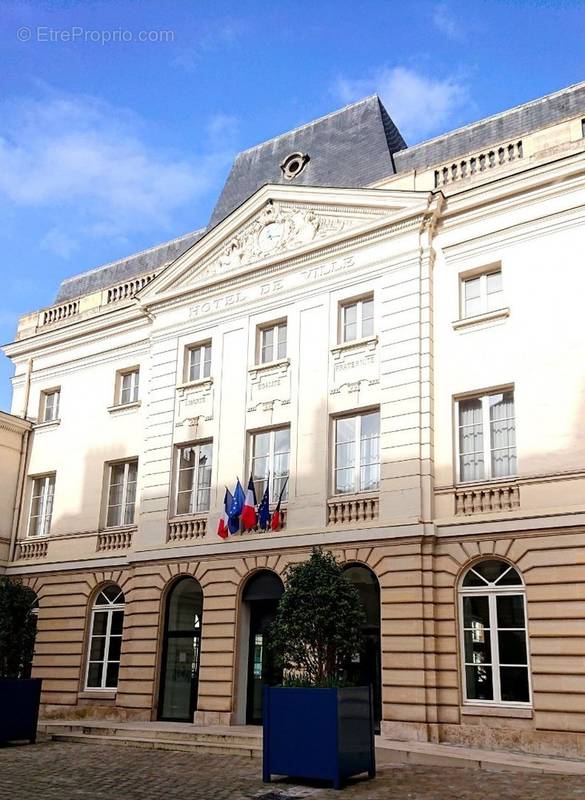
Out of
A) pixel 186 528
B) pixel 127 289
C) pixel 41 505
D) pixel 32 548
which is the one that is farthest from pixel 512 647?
pixel 127 289

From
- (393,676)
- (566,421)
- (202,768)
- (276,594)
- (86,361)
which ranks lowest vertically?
(202,768)

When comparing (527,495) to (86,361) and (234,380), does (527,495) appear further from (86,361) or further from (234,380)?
(86,361)

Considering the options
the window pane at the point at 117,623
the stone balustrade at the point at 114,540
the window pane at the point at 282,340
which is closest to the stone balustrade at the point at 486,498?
the window pane at the point at 282,340

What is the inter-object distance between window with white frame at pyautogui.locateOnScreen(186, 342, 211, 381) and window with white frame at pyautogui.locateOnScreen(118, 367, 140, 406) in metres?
2.22

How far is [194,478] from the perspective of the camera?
69.7ft

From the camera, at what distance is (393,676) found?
16.3 m

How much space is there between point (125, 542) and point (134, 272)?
906 centimetres

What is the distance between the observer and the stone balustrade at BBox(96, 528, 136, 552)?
22109 mm

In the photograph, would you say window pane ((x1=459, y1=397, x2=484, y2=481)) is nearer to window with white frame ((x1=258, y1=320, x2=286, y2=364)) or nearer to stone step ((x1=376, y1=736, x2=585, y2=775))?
window with white frame ((x1=258, y1=320, x2=286, y2=364))

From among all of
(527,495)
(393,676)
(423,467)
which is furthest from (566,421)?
(393,676)

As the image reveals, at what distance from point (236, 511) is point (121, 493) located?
505cm

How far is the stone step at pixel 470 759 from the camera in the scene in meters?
13.0

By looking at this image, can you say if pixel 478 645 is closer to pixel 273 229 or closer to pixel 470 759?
pixel 470 759

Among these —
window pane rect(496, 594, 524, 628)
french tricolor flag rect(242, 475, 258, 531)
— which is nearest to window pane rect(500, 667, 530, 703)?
window pane rect(496, 594, 524, 628)
